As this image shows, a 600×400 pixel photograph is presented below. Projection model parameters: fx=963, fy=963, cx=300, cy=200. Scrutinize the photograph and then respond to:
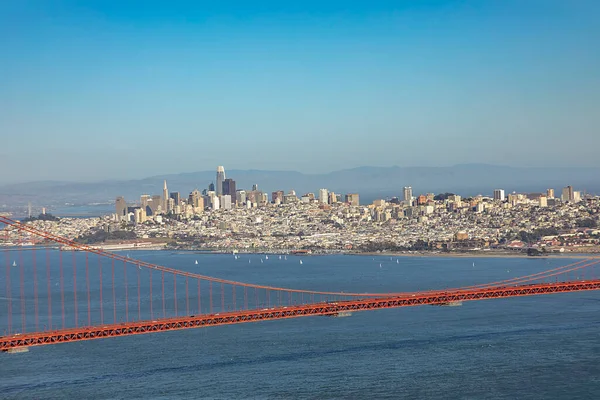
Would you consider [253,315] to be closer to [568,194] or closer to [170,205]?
[568,194]

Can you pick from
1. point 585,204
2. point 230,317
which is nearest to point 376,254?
point 585,204

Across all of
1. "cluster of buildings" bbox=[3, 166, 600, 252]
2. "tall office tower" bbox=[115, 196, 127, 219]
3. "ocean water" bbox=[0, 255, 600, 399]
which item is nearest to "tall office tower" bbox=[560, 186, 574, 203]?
"cluster of buildings" bbox=[3, 166, 600, 252]

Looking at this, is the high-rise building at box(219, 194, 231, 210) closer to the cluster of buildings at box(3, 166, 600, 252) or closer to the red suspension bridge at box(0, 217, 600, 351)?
the cluster of buildings at box(3, 166, 600, 252)

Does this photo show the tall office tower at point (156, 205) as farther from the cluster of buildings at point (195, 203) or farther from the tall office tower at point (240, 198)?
the tall office tower at point (240, 198)

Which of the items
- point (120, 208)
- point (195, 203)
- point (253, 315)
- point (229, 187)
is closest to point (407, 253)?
point (253, 315)

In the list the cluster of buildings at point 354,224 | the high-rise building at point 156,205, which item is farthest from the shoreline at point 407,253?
the high-rise building at point 156,205

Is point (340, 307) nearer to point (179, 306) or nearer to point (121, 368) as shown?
point (121, 368)
